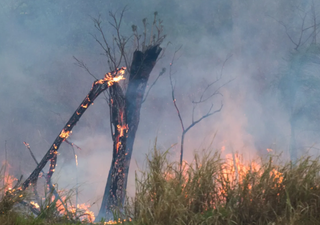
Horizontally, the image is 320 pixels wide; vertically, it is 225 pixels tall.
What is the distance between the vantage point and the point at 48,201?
2.51 metres

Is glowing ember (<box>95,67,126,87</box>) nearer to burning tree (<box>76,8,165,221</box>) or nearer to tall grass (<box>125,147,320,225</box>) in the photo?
burning tree (<box>76,8,165,221</box>)

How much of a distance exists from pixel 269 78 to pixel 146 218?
19.2ft

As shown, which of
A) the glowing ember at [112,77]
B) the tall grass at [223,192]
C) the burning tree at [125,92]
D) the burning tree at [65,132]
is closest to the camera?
the tall grass at [223,192]

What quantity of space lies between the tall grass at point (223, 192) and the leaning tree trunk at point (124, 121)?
228cm

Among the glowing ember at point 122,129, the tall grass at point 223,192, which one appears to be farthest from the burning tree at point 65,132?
the tall grass at point 223,192

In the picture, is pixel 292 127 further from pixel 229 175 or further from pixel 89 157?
pixel 229 175

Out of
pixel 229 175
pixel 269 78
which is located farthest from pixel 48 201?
pixel 269 78

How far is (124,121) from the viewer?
4754mm

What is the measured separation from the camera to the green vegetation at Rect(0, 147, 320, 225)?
1.88 m

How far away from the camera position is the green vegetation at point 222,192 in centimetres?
188

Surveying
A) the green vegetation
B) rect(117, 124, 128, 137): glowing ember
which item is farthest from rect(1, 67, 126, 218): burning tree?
the green vegetation

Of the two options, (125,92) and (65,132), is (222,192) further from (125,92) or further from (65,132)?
(125,92)

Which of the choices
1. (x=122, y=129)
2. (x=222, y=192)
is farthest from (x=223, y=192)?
(x=122, y=129)

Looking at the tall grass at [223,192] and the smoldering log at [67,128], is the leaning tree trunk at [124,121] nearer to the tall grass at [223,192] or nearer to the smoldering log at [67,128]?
the smoldering log at [67,128]
